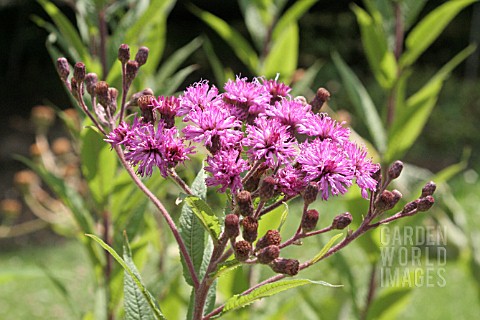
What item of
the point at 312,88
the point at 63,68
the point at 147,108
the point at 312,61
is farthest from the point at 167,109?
the point at 312,61

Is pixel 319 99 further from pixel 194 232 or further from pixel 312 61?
pixel 312 61

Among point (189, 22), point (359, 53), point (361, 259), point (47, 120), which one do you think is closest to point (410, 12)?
point (47, 120)

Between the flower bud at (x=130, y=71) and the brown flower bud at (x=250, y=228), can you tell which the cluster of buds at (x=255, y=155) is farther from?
the flower bud at (x=130, y=71)

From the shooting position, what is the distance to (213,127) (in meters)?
0.87

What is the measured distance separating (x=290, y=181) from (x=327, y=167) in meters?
0.05

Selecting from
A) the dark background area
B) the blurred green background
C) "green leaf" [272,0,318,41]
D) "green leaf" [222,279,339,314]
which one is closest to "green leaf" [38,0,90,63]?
"green leaf" [272,0,318,41]

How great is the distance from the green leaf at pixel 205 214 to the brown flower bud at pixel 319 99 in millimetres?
246

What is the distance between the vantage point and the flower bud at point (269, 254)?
0.86 meters

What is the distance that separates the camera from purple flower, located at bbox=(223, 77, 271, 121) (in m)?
0.95

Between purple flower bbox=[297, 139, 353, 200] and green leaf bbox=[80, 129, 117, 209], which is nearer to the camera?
purple flower bbox=[297, 139, 353, 200]

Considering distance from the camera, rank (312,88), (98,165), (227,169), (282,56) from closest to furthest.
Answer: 1. (227,169)
2. (98,165)
3. (282,56)
4. (312,88)

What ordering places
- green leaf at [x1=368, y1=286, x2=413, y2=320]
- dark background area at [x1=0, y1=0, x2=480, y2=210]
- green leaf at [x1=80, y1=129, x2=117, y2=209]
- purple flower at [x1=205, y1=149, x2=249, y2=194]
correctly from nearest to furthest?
purple flower at [x1=205, y1=149, x2=249, y2=194] < green leaf at [x1=80, y1=129, x2=117, y2=209] < green leaf at [x1=368, y1=286, x2=413, y2=320] < dark background area at [x1=0, y1=0, x2=480, y2=210]

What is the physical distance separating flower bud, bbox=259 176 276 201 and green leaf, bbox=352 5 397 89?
1.11 meters

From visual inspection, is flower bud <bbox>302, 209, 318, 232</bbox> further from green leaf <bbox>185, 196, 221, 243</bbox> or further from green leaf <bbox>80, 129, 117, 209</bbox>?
green leaf <bbox>80, 129, 117, 209</bbox>
